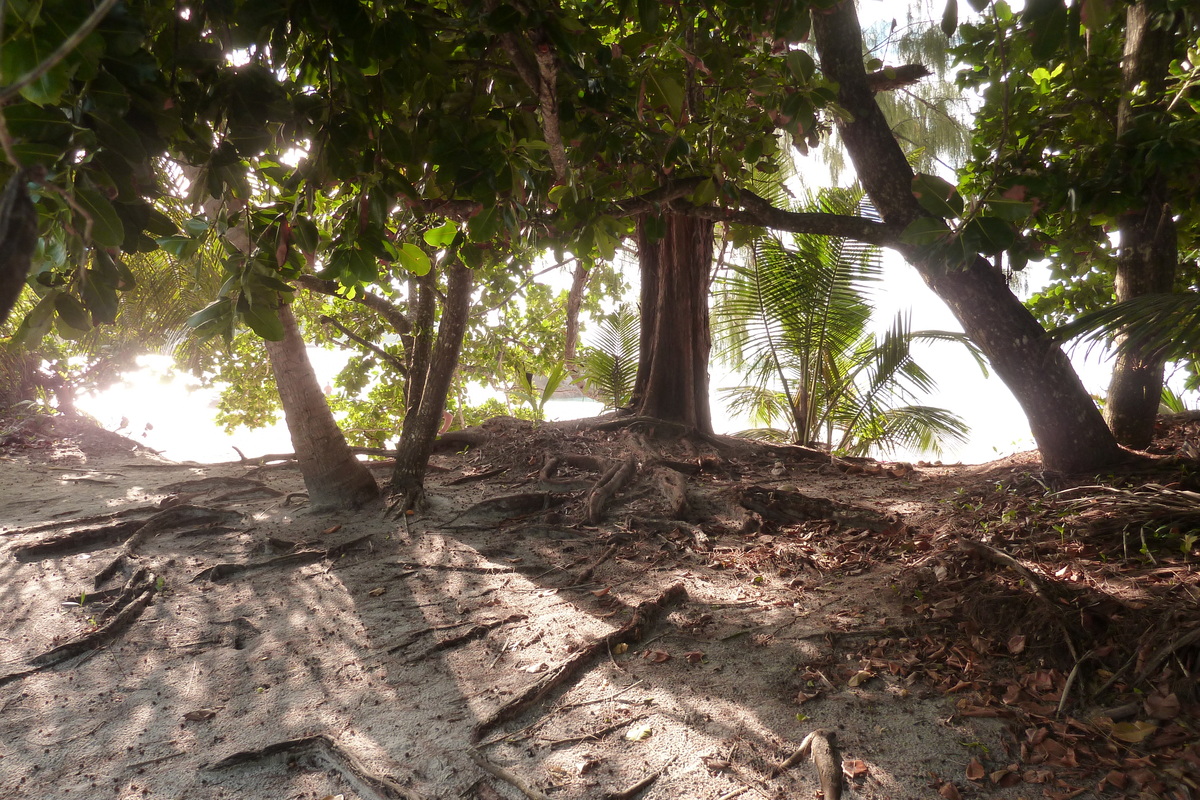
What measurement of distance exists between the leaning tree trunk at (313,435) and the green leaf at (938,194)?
3666 mm

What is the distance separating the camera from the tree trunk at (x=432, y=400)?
4.54 metres

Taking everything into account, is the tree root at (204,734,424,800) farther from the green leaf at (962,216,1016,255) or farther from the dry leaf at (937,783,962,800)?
the green leaf at (962,216,1016,255)

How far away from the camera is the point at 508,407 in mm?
10133

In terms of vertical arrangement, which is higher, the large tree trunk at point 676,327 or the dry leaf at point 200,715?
the large tree trunk at point 676,327

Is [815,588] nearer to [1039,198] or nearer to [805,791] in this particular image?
[805,791]

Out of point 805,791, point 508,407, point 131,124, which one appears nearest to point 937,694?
point 805,791

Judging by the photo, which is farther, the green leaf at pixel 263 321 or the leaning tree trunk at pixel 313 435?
the leaning tree trunk at pixel 313 435

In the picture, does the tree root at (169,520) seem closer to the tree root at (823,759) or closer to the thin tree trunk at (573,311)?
the tree root at (823,759)

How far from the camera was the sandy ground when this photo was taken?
82.0 inches

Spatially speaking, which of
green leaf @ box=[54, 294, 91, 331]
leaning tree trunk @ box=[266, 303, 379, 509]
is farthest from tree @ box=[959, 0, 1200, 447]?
leaning tree trunk @ box=[266, 303, 379, 509]

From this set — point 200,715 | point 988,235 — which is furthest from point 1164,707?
point 200,715

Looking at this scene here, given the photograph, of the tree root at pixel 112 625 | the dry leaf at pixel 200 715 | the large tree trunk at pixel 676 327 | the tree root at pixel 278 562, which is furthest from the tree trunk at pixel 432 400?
the dry leaf at pixel 200 715

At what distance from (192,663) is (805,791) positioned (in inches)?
95.8

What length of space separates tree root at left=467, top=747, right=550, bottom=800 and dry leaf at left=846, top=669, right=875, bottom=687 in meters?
1.06
